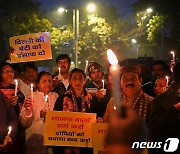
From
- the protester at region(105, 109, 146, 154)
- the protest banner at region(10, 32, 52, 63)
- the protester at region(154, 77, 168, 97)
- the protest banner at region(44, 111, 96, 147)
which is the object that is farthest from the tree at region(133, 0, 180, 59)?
the protester at region(105, 109, 146, 154)

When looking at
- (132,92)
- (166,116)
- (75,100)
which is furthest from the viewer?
(75,100)

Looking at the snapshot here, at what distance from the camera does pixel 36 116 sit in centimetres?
539

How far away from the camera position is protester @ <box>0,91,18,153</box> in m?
4.70

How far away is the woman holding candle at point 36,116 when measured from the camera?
5160 millimetres

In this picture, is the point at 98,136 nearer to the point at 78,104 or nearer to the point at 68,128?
the point at 68,128

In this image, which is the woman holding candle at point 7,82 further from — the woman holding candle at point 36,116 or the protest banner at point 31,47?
the protest banner at point 31,47

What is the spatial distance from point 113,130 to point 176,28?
26.0m

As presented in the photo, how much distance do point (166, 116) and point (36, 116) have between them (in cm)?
254

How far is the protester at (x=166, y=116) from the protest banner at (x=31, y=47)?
439cm

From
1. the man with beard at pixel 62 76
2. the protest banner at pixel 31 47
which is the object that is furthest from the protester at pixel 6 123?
the protest banner at pixel 31 47

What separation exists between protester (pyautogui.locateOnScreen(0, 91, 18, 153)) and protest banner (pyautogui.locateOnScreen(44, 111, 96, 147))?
47cm

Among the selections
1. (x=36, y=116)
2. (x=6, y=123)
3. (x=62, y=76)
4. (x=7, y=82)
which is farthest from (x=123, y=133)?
(x=62, y=76)

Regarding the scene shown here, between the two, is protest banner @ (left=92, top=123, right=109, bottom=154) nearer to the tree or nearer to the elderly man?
the elderly man

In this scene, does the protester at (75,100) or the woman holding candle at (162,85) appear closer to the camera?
the protester at (75,100)
